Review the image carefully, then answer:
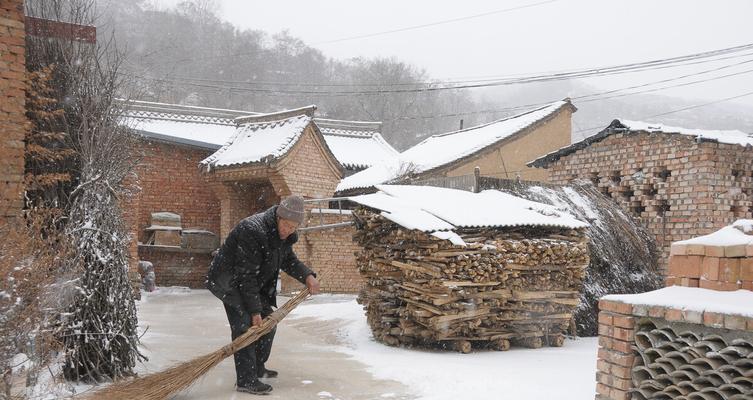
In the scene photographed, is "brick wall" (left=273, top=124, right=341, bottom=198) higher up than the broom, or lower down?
higher up

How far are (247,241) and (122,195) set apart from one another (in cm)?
199

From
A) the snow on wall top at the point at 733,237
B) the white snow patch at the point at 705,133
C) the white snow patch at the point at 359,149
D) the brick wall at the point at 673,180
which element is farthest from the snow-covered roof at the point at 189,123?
the snow on wall top at the point at 733,237

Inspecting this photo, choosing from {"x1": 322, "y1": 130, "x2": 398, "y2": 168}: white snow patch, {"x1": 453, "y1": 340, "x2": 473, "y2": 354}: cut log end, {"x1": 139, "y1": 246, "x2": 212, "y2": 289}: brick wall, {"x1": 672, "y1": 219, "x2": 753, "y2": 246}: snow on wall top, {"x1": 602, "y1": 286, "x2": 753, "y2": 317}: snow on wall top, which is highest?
{"x1": 322, "y1": 130, "x2": 398, "y2": 168}: white snow patch

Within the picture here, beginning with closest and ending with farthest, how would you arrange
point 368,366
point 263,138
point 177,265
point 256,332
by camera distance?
point 256,332 → point 368,366 → point 263,138 → point 177,265

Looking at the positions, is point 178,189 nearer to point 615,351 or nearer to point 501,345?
point 501,345

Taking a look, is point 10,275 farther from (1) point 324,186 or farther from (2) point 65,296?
(1) point 324,186

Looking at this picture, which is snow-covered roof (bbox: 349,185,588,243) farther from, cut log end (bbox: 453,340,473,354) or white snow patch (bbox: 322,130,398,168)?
white snow patch (bbox: 322,130,398,168)

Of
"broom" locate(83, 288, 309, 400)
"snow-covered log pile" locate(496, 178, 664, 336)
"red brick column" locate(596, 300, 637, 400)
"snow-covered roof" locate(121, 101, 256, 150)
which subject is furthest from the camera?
"snow-covered roof" locate(121, 101, 256, 150)

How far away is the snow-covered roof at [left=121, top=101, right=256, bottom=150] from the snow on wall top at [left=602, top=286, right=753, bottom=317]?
57.5ft

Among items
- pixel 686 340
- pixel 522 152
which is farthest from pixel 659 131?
pixel 522 152

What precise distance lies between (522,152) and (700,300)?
1570 cm

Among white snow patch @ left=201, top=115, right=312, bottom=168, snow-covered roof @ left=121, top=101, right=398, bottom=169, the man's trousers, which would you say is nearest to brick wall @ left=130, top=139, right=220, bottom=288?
snow-covered roof @ left=121, top=101, right=398, bottom=169

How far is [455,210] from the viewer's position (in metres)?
8.21

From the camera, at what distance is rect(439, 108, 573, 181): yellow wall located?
693 inches
